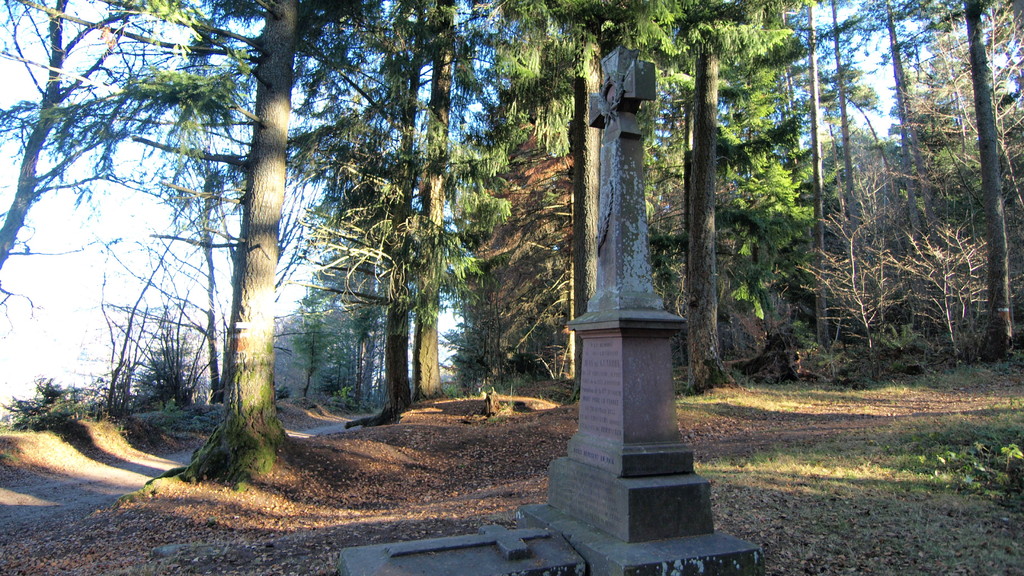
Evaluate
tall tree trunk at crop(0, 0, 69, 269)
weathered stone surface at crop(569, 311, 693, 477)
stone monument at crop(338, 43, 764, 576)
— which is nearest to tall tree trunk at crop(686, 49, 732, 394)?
stone monument at crop(338, 43, 764, 576)

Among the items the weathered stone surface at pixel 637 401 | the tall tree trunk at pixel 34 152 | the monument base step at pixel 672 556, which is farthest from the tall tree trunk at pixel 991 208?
the tall tree trunk at pixel 34 152

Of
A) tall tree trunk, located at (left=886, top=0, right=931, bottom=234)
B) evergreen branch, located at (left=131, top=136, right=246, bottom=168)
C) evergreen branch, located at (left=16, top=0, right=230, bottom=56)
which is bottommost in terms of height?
evergreen branch, located at (left=131, top=136, right=246, bottom=168)

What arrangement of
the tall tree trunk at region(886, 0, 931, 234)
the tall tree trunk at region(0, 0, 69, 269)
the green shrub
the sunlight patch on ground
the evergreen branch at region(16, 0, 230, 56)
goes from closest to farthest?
1. the evergreen branch at region(16, 0, 230, 56)
2. the tall tree trunk at region(0, 0, 69, 269)
3. the sunlight patch on ground
4. the green shrub
5. the tall tree trunk at region(886, 0, 931, 234)

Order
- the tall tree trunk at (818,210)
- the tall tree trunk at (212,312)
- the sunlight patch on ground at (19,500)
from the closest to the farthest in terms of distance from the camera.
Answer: the sunlight patch on ground at (19,500) < the tall tree trunk at (212,312) < the tall tree trunk at (818,210)

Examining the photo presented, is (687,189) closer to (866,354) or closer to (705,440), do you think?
(866,354)

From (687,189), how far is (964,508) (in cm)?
1252

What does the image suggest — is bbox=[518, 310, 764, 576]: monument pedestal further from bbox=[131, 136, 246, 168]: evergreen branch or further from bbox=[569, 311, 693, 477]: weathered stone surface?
bbox=[131, 136, 246, 168]: evergreen branch

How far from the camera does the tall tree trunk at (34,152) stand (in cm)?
795

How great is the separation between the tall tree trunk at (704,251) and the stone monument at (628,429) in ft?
27.0

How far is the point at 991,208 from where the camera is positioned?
1351cm

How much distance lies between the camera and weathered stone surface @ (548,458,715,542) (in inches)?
153

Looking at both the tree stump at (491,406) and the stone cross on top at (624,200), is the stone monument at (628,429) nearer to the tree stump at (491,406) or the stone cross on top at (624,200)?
the stone cross on top at (624,200)

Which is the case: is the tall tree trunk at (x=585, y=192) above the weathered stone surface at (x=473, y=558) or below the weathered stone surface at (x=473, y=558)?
above

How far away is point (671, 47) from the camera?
37.9 feet
